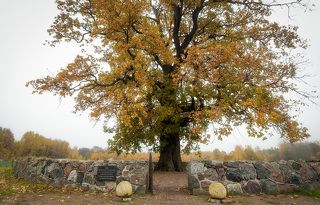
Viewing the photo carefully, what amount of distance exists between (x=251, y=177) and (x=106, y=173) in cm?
594

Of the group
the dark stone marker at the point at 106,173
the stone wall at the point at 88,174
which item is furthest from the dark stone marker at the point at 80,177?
the dark stone marker at the point at 106,173

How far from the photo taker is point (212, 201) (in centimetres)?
1059

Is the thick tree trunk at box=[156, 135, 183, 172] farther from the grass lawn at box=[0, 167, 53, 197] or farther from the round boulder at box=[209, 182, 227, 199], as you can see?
the round boulder at box=[209, 182, 227, 199]

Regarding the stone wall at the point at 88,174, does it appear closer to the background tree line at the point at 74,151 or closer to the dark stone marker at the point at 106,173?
the dark stone marker at the point at 106,173

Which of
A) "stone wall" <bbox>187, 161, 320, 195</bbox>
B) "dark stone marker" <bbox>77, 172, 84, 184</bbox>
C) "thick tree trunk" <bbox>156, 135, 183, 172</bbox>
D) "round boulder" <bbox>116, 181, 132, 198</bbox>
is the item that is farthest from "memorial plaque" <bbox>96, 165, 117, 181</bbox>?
"thick tree trunk" <bbox>156, 135, 183, 172</bbox>

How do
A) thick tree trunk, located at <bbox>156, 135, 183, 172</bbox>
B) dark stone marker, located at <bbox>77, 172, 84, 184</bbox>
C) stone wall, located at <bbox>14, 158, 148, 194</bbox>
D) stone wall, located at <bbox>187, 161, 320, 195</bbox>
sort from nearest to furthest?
stone wall, located at <bbox>187, 161, 320, 195</bbox>
stone wall, located at <bbox>14, 158, 148, 194</bbox>
dark stone marker, located at <bbox>77, 172, 84, 184</bbox>
thick tree trunk, located at <bbox>156, 135, 183, 172</bbox>

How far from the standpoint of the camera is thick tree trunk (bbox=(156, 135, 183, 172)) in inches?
801

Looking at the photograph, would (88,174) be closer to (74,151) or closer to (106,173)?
(106,173)

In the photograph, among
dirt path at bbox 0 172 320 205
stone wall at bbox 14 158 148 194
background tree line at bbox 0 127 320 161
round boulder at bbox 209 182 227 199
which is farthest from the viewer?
background tree line at bbox 0 127 320 161

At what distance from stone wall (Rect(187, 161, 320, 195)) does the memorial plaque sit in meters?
3.06

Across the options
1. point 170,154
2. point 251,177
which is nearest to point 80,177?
point 251,177

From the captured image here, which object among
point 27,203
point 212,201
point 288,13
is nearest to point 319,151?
point 288,13

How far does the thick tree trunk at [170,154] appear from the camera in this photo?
20344 millimetres

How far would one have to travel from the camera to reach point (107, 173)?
12477 millimetres
